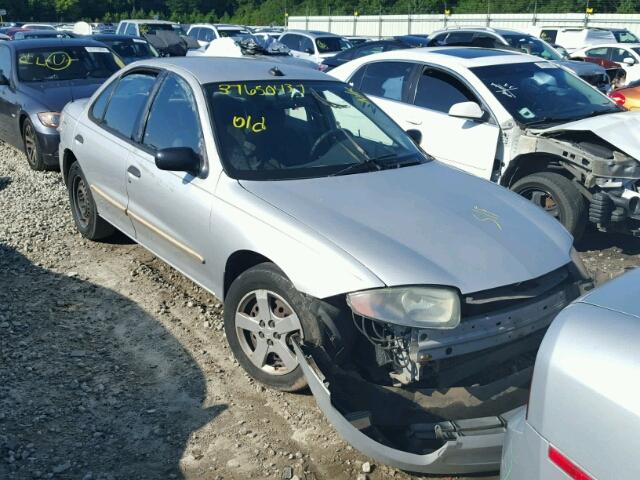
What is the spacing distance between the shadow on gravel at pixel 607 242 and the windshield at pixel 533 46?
26.6ft

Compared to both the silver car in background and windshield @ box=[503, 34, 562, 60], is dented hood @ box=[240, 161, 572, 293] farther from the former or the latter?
windshield @ box=[503, 34, 562, 60]

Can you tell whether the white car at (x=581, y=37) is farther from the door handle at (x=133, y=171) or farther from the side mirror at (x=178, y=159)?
the side mirror at (x=178, y=159)

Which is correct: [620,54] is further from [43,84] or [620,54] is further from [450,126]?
[43,84]

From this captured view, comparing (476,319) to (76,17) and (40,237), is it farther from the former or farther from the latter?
(76,17)

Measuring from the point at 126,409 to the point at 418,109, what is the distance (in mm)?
4447

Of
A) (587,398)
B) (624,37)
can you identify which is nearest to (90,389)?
(587,398)

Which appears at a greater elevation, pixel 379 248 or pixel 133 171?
pixel 379 248

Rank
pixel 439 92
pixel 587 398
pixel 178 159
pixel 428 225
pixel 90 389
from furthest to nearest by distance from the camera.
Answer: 1. pixel 439 92
2. pixel 178 159
3. pixel 90 389
4. pixel 428 225
5. pixel 587 398

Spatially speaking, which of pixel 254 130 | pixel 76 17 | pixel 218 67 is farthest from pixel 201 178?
pixel 76 17

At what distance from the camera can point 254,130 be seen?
4180mm

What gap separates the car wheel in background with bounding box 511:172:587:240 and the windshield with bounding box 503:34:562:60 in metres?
8.70

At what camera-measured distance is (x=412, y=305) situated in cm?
299

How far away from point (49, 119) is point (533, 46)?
1041 cm

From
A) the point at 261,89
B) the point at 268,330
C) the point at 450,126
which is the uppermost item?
the point at 261,89
